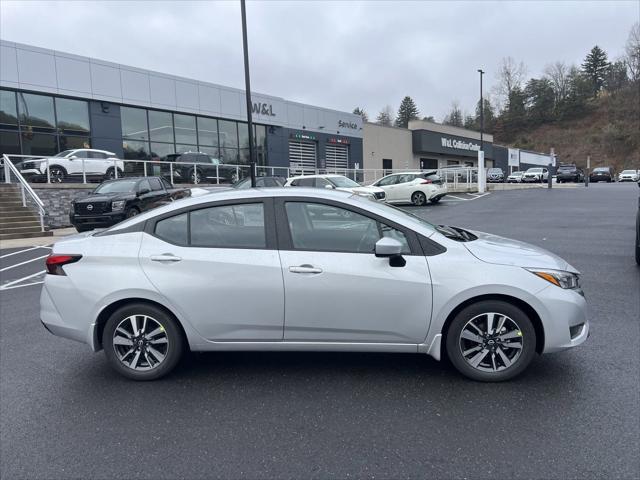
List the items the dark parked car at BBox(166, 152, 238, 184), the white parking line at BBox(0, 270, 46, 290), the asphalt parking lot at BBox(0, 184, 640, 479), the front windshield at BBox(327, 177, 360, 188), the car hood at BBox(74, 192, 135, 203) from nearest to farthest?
the asphalt parking lot at BBox(0, 184, 640, 479) → the white parking line at BBox(0, 270, 46, 290) → the car hood at BBox(74, 192, 135, 203) → the front windshield at BBox(327, 177, 360, 188) → the dark parked car at BBox(166, 152, 238, 184)

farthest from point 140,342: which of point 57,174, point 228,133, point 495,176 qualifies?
point 495,176

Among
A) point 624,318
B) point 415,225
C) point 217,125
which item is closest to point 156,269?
point 415,225

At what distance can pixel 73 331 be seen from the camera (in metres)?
3.87

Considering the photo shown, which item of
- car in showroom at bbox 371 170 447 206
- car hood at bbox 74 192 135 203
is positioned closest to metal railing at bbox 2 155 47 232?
car hood at bbox 74 192 135 203

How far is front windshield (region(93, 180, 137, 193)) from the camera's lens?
48.8 feet

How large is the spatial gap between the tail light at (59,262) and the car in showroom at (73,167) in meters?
16.6

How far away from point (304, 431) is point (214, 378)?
1.15m

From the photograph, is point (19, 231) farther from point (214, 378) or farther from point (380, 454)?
point (380, 454)

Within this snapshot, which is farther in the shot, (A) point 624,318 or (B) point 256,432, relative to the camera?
(A) point 624,318

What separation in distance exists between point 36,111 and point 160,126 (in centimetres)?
616

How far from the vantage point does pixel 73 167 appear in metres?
19.0

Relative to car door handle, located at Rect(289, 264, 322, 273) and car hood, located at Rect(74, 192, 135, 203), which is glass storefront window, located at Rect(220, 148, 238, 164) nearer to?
car hood, located at Rect(74, 192, 135, 203)

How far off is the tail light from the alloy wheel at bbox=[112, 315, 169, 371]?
0.67 m

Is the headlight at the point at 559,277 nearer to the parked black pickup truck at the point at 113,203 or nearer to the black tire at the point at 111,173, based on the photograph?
the parked black pickup truck at the point at 113,203
